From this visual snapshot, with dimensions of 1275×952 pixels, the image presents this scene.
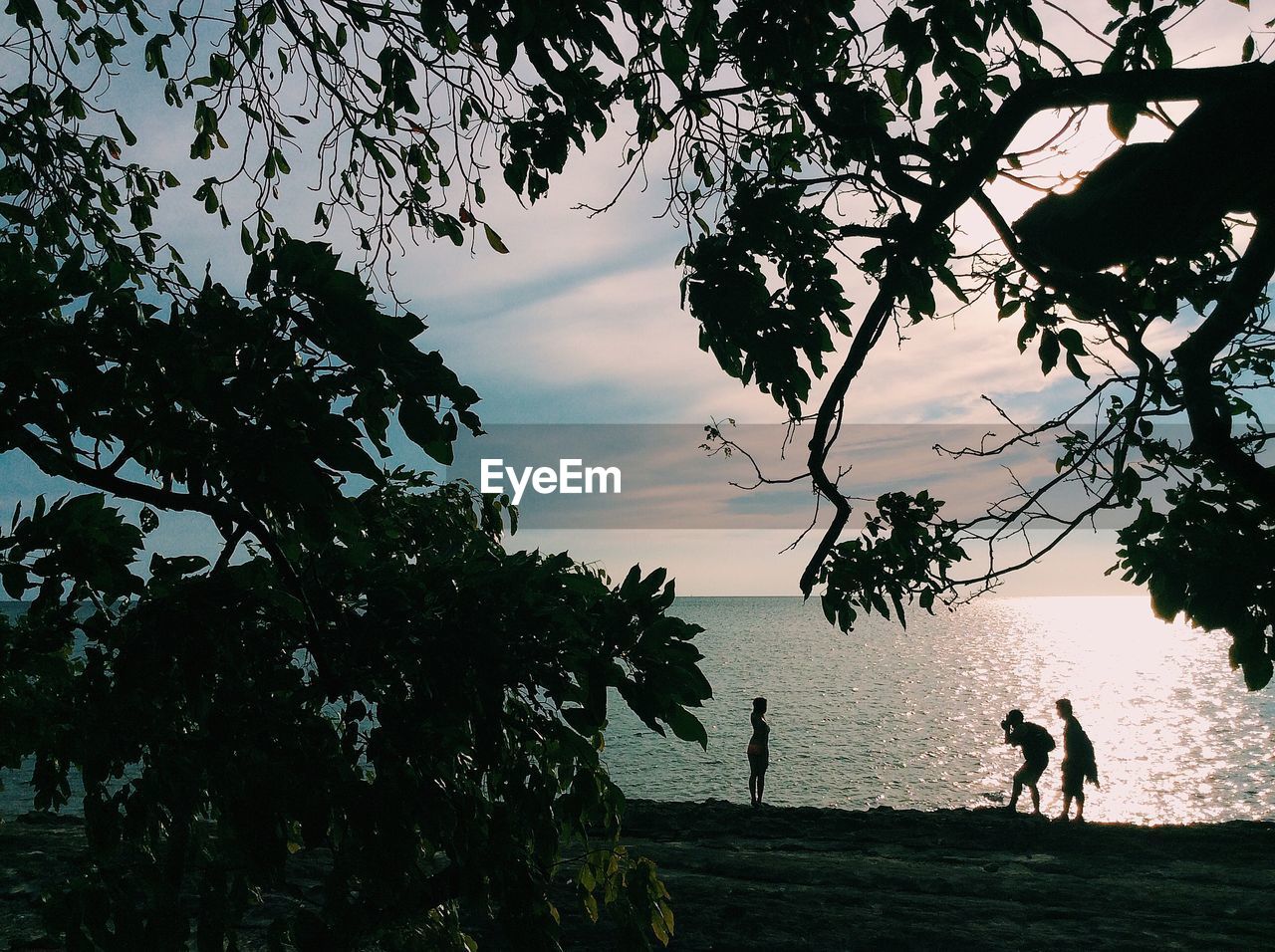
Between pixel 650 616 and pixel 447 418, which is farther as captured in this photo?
pixel 650 616

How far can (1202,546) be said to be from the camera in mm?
4898

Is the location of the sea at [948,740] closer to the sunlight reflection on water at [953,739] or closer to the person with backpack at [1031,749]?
the sunlight reflection on water at [953,739]

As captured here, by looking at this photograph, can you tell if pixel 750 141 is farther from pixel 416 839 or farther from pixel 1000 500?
pixel 416 839

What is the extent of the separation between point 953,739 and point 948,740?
68 centimetres

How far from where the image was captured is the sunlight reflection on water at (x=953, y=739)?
3288 centimetres

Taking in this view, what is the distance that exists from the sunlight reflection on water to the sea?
11 centimetres

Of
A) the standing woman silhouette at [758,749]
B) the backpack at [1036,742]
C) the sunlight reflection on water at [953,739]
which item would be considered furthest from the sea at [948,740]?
the standing woman silhouette at [758,749]

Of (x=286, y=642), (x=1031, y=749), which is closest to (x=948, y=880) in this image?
(x=1031, y=749)

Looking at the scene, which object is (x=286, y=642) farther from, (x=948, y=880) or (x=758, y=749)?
(x=758, y=749)

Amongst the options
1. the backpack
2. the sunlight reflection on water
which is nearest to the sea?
the sunlight reflection on water

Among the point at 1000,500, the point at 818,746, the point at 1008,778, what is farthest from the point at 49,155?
the point at 818,746

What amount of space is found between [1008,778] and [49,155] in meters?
40.0

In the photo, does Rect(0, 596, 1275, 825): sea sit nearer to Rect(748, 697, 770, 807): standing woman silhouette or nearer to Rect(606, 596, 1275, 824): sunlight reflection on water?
Rect(606, 596, 1275, 824): sunlight reflection on water

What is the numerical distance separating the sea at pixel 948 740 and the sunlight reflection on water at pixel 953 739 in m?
0.11
